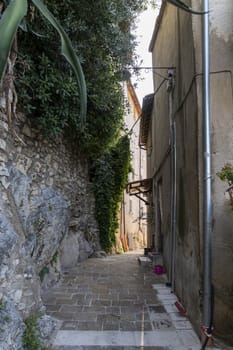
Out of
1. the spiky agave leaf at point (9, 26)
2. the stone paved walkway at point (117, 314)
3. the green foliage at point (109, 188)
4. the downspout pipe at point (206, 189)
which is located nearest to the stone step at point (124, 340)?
the stone paved walkway at point (117, 314)

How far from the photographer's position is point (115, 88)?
613 cm

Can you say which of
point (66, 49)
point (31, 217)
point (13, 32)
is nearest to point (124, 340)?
point (31, 217)

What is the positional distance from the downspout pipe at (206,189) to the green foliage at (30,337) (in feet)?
5.28

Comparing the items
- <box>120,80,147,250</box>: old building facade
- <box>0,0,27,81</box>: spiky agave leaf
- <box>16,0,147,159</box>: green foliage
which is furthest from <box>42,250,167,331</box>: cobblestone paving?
<box>120,80,147,250</box>: old building facade

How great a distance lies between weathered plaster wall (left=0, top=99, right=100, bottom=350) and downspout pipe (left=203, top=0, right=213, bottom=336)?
5.54ft

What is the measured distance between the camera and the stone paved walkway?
128 inches

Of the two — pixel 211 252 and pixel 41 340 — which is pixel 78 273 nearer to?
pixel 41 340

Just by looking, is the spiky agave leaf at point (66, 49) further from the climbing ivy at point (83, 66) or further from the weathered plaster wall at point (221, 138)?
the weathered plaster wall at point (221, 138)

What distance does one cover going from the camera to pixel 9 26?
83.5 inches

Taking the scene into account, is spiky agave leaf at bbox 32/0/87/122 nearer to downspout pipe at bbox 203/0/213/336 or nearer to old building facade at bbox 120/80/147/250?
downspout pipe at bbox 203/0/213/336

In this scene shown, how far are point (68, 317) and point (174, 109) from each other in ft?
11.4

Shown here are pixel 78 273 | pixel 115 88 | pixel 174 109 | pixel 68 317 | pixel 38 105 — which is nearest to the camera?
pixel 68 317

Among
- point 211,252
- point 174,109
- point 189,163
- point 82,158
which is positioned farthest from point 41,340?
point 82,158

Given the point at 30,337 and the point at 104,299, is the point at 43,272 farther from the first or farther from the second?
the point at 30,337
